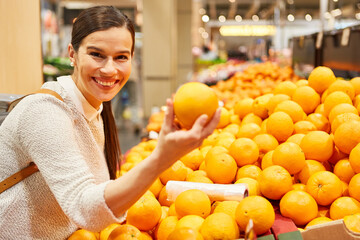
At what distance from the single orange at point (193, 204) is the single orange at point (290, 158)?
0.39 m

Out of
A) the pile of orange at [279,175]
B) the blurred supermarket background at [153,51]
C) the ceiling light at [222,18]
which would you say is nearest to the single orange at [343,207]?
the pile of orange at [279,175]

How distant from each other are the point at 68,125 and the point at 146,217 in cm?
49

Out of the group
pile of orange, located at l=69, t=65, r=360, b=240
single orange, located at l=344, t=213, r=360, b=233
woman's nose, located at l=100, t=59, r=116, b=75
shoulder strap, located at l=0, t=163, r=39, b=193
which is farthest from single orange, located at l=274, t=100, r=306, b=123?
shoulder strap, located at l=0, t=163, r=39, b=193

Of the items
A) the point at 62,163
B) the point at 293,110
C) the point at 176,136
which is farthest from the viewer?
the point at 293,110

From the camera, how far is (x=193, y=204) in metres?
1.43

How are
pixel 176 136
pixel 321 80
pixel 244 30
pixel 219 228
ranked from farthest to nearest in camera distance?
pixel 244 30 < pixel 321 80 < pixel 219 228 < pixel 176 136

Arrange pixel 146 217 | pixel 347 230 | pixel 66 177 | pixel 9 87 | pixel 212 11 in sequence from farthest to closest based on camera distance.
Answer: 1. pixel 212 11
2. pixel 9 87
3. pixel 146 217
4. pixel 347 230
5. pixel 66 177

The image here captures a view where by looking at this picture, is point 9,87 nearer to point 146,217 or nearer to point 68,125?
point 68,125

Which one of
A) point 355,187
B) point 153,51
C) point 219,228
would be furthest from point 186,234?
point 153,51

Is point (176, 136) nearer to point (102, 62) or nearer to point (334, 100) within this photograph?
point (102, 62)

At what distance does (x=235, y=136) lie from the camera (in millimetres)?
2271

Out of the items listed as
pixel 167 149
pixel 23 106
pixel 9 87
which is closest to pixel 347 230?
pixel 167 149

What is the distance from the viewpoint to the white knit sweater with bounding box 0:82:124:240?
3.58 ft

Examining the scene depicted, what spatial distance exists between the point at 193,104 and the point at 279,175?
670 millimetres
